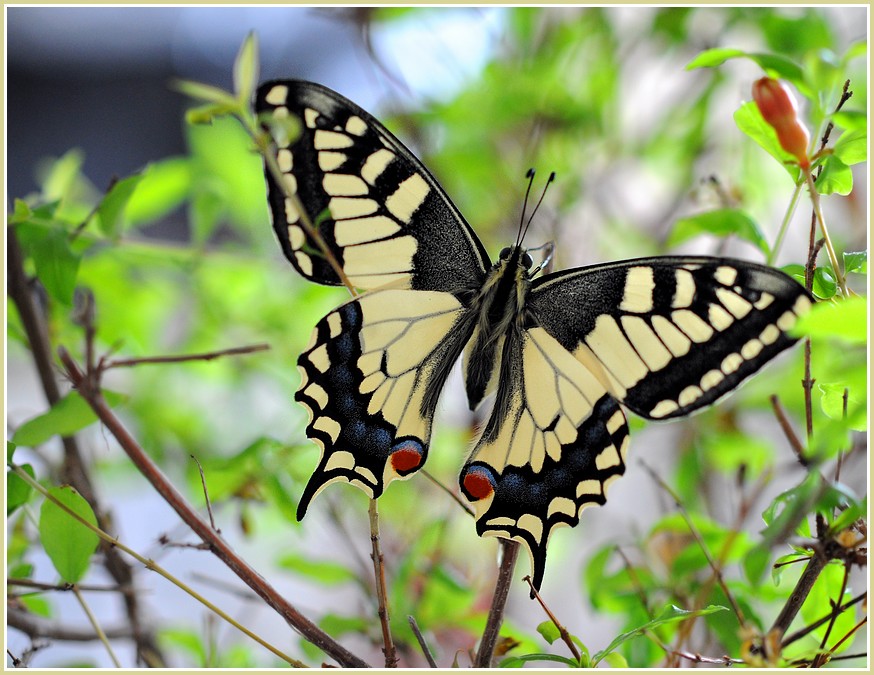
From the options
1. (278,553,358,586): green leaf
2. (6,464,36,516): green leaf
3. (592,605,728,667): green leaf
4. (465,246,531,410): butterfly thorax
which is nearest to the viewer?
(592,605,728,667): green leaf

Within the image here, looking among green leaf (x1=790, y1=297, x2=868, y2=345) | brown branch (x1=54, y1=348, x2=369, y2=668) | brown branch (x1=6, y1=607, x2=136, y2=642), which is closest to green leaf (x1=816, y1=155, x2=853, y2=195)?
green leaf (x1=790, y1=297, x2=868, y2=345)

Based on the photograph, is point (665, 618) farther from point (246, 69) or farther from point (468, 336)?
point (246, 69)

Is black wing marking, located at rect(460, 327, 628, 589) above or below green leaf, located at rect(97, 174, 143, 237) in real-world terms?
below

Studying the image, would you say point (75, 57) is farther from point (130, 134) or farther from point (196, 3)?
point (196, 3)

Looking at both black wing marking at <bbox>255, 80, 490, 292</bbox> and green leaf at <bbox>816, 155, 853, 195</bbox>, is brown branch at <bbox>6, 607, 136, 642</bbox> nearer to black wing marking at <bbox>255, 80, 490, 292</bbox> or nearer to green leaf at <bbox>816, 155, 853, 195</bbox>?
black wing marking at <bbox>255, 80, 490, 292</bbox>

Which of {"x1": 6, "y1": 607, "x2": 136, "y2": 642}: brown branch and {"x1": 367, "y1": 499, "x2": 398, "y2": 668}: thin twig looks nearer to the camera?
{"x1": 367, "y1": 499, "x2": 398, "y2": 668}: thin twig

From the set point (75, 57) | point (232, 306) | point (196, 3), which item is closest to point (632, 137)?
point (232, 306)

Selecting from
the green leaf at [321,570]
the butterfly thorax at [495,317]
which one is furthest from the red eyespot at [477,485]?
the green leaf at [321,570]
